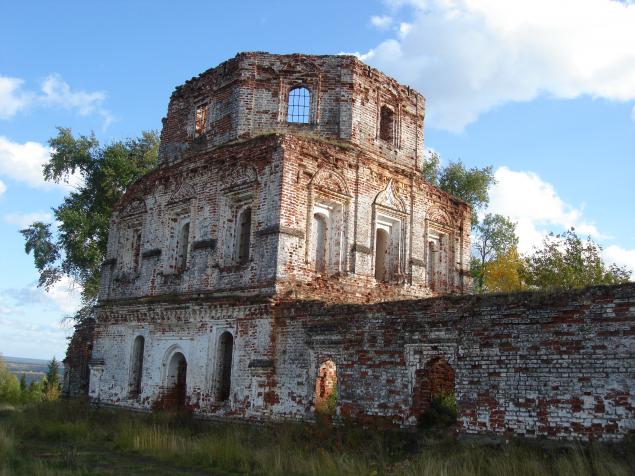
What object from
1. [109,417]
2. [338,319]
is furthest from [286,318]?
[109,417]

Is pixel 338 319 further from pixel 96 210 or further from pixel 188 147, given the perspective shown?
pixel 96 210

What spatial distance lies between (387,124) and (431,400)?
971 centimetres

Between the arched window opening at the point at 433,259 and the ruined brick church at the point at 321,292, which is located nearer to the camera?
the ruined brick church at the point at 321,292

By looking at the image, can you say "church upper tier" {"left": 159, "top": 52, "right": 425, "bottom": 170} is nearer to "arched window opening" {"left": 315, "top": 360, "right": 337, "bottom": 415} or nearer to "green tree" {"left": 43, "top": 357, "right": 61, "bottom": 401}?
"arched window opening" {"left": 315, "top": 360, "right": 337, "bottom": 415}

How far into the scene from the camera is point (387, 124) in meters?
18.6

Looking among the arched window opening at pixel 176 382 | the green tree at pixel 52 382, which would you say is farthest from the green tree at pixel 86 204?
the arched window opening at pixel 176 382

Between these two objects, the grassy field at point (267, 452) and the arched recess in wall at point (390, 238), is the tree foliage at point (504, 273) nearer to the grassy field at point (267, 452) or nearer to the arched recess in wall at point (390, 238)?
the arched recess in wall at point (390, 238)

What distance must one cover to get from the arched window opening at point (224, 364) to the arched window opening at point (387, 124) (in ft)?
24.7

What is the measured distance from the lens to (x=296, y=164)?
49.3 feet

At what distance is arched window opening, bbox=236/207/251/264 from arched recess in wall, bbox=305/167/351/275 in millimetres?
1763

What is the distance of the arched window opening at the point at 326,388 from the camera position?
41.5 feet

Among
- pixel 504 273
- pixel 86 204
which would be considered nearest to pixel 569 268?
pixel 504 273

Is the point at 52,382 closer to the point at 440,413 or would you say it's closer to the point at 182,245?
the point at 182,245

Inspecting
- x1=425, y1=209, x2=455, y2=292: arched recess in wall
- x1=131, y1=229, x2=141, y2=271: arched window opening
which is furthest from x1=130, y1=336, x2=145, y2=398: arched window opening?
x1=425, y1=209, x2=455, y2=292: arched recess in wall
